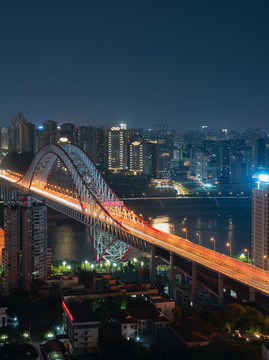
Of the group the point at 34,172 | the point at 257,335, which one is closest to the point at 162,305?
the point at 257,335

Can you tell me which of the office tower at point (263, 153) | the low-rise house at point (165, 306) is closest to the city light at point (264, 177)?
the low-rise house at point (165, 306)

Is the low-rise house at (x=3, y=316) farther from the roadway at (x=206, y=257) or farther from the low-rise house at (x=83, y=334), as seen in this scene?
the roadway at (x=206, y=257)

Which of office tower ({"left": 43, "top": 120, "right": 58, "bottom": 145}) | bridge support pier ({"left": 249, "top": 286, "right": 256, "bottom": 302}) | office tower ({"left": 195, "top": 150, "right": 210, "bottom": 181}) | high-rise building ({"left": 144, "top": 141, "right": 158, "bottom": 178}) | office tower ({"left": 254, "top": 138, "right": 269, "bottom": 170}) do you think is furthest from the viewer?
office tower ({"left": 254, "top": 138, "right": 269, "bottom": 170})

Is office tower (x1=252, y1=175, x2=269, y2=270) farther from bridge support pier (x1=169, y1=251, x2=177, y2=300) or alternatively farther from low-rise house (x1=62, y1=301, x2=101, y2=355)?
low-rise house (x1=62, y1=301, x2=101, y2=355)

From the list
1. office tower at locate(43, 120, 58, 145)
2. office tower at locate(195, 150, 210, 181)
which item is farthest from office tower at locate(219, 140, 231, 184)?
office tower at locate(43, 120, 58, 145)

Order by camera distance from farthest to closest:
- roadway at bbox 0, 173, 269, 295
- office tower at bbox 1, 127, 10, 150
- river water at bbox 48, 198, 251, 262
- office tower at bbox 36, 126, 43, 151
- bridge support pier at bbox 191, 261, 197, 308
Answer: office tower at bbox 1, 127, 10, 150 → office tower at bbox 36, 126, 43, 151 → river water at bbox 48, 198, 251, 262 → bridge support pier at bbox 191, 261, 197, 308 → roadway at bbox 0, 173, 269, 295

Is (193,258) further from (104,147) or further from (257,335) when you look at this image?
(104,147)
